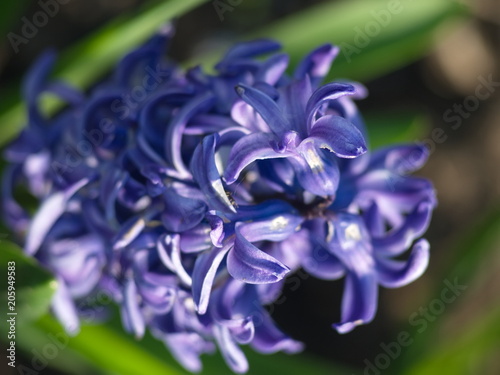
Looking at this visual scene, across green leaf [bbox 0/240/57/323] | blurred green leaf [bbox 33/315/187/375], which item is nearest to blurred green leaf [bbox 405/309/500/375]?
blurred green leaf [bbox 33/315/187/375]

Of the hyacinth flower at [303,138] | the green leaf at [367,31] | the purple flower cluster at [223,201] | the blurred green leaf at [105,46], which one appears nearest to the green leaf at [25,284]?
the purple flower cluster at [223,201]

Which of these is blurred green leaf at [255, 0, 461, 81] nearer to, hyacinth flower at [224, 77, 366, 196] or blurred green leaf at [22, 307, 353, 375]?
blurred green leaf at [22, 307, 353, 375]

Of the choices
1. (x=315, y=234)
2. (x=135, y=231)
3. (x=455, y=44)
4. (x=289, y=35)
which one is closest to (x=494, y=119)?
(x=455, y=44)

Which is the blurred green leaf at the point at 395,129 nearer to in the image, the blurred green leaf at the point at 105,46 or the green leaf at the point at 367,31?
the green leaf at the point at 367,31

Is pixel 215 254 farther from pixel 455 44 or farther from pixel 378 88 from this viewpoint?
pixel 455 44

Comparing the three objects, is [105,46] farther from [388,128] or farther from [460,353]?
[460,353]

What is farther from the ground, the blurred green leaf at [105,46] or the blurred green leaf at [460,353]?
the blurred green leaf at [105,46]
